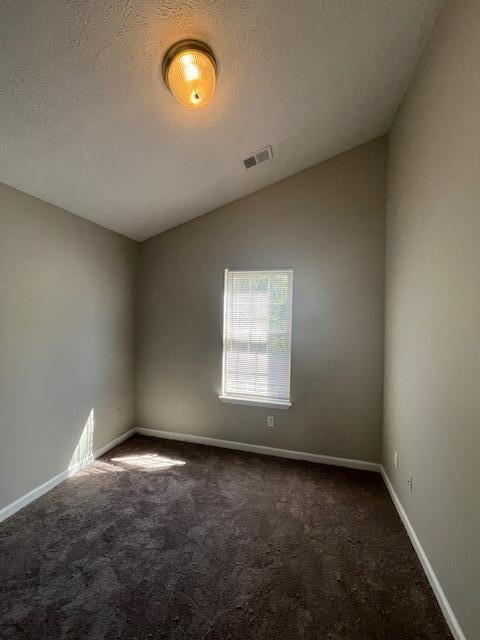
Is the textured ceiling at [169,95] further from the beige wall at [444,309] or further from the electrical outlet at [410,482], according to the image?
the electrical outlet at [410,482]

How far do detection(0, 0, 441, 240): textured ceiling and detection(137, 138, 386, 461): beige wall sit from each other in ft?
1.45

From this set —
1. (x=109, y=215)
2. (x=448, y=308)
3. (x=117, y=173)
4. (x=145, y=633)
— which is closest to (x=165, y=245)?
(x=109, y=215)

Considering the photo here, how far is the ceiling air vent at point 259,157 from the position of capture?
7.84 feet

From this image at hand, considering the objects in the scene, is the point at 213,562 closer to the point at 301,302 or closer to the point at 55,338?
the point at 55,338

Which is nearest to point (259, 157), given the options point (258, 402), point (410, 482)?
point (258, 402)

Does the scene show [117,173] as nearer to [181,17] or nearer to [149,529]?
[181,17]

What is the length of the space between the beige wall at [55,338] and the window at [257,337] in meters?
1.28

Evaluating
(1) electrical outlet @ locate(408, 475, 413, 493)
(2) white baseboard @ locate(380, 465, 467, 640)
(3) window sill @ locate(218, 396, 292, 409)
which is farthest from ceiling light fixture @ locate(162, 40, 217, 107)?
(2) white baseboard @ locate(380, 465, 467, 640)

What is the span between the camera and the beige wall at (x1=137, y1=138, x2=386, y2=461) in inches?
108

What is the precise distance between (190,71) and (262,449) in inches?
126

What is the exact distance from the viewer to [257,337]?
3.10 m

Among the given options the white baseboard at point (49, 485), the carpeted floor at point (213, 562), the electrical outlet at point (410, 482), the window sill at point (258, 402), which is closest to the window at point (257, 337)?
the window sill at point (258, 402)

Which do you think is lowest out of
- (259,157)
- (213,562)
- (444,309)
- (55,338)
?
(213,562)

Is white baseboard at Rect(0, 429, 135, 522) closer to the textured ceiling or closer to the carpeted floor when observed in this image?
the carpeted floor
